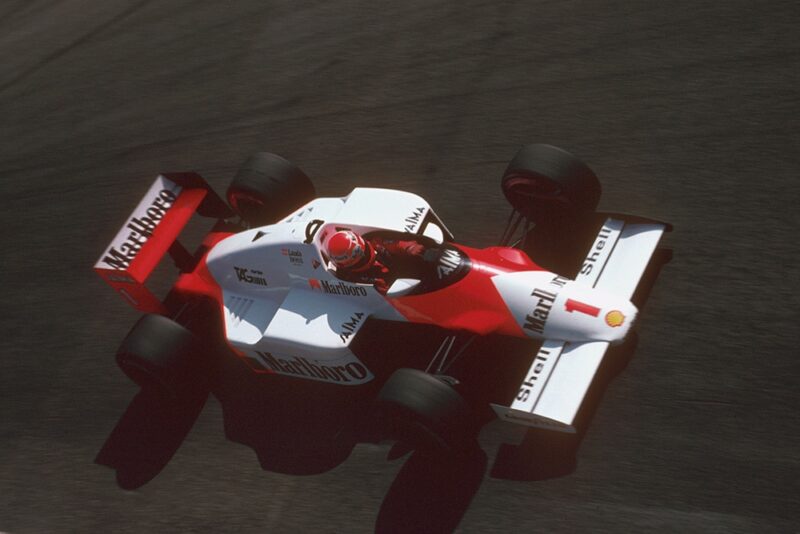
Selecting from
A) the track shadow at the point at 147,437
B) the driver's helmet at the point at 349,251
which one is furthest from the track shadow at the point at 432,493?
the track shadow at the point at 147,437

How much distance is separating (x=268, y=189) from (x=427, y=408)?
2.67m

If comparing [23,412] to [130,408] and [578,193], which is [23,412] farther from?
[578,193]

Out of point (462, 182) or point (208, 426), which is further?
point (462, 182)

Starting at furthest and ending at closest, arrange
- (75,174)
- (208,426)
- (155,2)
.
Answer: (155,2), (75,174), (208,426)

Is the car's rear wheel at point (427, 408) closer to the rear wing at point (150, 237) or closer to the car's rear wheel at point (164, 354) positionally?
the car's rear wheel at point (164, 354)

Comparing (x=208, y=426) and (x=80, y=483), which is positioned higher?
(x=208, y=426)

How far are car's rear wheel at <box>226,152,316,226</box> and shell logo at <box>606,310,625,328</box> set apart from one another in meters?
3.03

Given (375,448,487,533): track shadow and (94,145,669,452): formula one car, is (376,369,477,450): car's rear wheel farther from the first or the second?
(375,448,487,533): track shadow

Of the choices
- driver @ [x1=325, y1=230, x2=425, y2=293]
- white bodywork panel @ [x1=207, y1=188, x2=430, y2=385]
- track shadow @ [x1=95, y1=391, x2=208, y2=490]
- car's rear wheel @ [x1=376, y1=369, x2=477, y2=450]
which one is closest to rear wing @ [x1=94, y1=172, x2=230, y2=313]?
white bodywork panel @ [x1=207, y1=188, x2=430, y2=385]

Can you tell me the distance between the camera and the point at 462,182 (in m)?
7.66

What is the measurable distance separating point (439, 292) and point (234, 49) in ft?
18.1

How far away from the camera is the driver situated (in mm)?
5852

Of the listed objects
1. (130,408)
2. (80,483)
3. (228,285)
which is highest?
(228,285)

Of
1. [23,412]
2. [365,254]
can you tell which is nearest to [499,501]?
[365,254]
